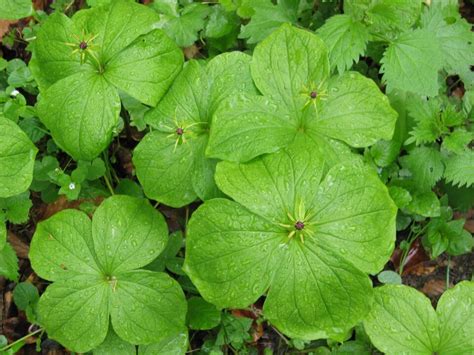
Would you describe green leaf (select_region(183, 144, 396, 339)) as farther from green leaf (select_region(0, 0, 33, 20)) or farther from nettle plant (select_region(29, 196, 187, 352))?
green leaf (select_region(0, 0, 33, 20))

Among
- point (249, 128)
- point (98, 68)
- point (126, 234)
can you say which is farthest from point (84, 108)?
point (249, 128)

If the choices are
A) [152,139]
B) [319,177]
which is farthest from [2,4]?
[319,177]

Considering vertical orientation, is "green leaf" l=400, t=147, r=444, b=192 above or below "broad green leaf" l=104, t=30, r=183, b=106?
below

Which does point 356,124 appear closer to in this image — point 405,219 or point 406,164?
point 406,164

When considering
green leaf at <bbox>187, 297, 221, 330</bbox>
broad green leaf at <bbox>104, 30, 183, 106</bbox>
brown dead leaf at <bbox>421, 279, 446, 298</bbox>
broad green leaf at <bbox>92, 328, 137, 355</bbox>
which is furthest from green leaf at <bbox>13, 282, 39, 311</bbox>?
brown dead leaf at <bbox>421, 279, 446, 298</bbox>

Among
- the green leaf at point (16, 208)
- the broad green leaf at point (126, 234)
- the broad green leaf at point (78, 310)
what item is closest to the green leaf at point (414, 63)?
the broad green leaf at point (126, 234)

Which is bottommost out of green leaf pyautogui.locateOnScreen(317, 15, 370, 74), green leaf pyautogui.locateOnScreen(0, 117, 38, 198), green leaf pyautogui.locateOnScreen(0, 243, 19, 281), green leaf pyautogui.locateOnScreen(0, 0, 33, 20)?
green leaf pyautogui.locateOnScreen(0, 243, 19, 281)

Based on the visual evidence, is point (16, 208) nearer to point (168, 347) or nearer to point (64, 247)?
point (64, 247)
